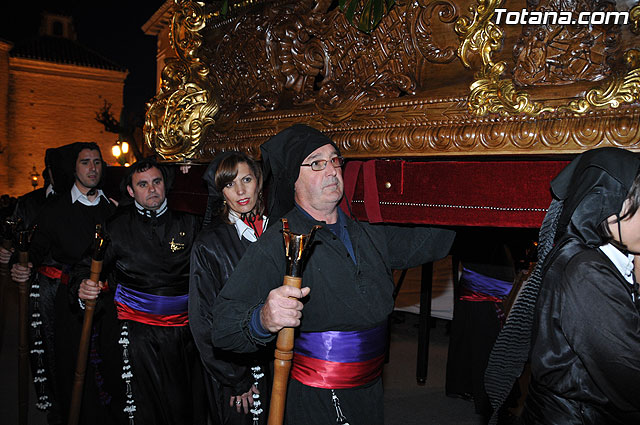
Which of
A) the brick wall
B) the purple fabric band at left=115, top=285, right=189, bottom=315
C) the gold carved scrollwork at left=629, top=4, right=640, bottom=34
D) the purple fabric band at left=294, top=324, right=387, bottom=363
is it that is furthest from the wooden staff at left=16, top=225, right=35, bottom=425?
the brick wall

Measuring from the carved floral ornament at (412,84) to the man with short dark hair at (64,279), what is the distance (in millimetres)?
1530

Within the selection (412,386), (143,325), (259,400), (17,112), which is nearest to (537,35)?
(259,400)

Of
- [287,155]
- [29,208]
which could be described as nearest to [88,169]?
[29,208]

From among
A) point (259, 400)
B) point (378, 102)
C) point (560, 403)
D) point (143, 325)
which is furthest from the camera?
point (143, 325)

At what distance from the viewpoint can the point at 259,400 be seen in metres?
3.10

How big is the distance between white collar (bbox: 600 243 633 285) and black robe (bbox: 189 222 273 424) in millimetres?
1886

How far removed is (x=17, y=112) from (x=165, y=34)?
31.3m

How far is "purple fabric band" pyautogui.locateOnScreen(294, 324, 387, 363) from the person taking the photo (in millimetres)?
2178

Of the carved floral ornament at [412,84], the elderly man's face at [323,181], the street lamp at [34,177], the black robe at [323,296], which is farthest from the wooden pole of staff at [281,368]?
the street lamp at [34,177]

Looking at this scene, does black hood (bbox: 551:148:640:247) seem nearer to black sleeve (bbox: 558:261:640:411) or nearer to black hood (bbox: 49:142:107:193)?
black sleeve (bbox: 558:261:640:411)

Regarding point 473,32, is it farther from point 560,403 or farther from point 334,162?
point 560,403

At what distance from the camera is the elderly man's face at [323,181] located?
2.18 meters

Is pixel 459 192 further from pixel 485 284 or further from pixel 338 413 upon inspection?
pixel 485 284

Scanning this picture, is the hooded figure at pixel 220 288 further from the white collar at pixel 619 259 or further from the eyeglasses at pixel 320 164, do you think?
the white collar at pixel 619 259
